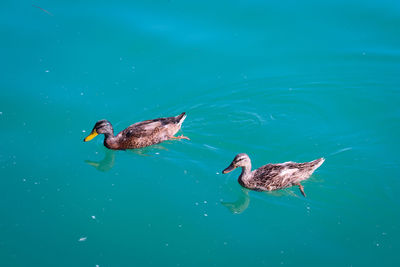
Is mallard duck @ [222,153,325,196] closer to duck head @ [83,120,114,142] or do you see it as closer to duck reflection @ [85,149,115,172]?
duck reflection @ [85,149,115,172]

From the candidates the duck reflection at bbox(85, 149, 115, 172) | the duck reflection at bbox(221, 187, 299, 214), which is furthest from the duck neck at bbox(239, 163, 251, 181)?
the duck reflection at bbox(85, 149, 115, 172)

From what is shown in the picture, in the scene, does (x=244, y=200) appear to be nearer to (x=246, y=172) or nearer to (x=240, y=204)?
(x=240, y=204)

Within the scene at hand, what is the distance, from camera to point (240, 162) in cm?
816

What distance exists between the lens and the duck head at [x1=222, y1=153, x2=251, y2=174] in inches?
320

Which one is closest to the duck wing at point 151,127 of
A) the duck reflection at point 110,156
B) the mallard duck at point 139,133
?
the mallard duck at point 139,133

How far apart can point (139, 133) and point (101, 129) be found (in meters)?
0.69

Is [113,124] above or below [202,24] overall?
below

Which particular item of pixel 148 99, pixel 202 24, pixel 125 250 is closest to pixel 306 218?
pixel 125 250

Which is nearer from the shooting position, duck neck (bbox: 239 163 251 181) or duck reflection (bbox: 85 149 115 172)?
duck neck (bbox: 239 163 251 181)

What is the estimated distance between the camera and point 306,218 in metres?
7.68

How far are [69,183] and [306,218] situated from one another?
152 inches

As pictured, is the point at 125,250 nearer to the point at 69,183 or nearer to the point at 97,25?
the point at 69,183

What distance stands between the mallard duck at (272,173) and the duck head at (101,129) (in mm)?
2304

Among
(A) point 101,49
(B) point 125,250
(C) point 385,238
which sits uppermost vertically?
(A) point 101,49
